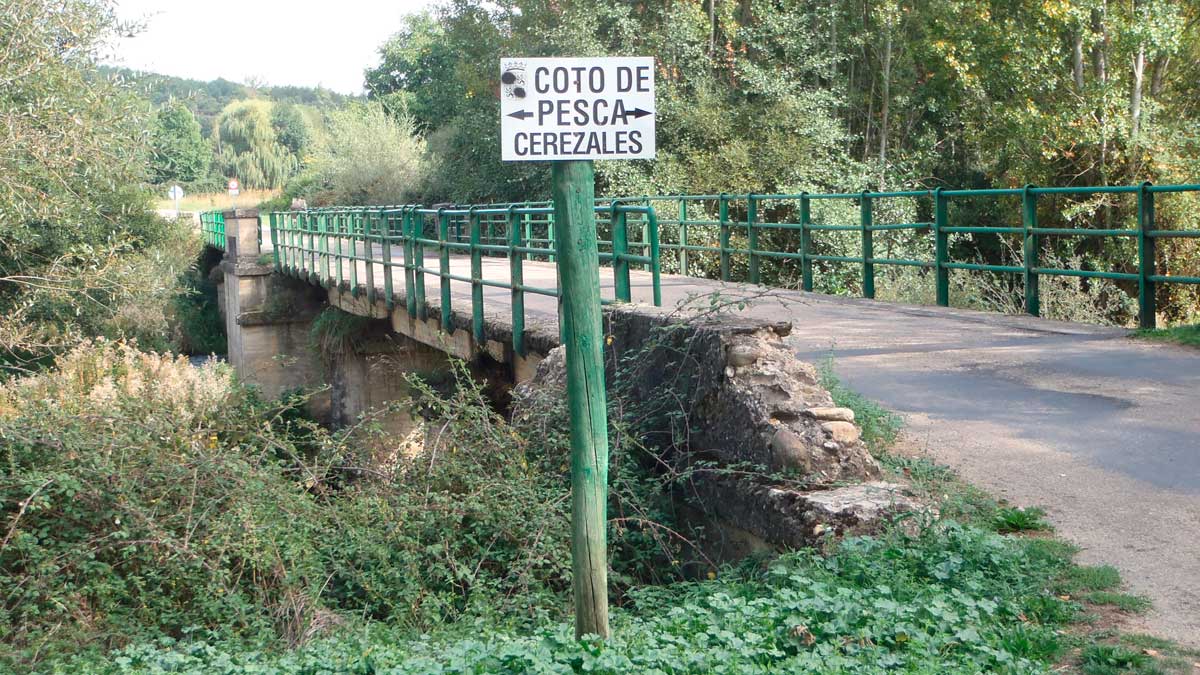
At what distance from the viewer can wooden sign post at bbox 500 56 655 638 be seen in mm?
4020

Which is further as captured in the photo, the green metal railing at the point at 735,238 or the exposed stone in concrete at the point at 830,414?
the green metal railing at the point at 735,238

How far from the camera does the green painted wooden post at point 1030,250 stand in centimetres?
1127

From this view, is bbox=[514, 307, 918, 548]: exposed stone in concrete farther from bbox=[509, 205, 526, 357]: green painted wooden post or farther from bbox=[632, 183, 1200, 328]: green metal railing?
bbox=[632, 183, 1200, 328]: green metal railing

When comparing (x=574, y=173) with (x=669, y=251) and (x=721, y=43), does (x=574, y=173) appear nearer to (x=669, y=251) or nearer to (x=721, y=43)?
(x=669, y=251)

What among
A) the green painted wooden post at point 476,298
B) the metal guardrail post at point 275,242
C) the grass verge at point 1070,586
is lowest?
the grass verge at point 1070,586

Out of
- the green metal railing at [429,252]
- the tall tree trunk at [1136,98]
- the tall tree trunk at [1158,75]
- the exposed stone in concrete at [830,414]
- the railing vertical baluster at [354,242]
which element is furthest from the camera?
the tall tree trunk at [1158,75]

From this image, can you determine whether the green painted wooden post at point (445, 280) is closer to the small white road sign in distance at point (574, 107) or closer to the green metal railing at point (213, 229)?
the small white road sign in distance at point (574, 107)

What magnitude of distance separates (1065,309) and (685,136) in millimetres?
13669

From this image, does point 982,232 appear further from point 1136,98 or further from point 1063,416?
point 1063,416

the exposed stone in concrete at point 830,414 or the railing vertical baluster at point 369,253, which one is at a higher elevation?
the railing vertical baluster at point 369,253

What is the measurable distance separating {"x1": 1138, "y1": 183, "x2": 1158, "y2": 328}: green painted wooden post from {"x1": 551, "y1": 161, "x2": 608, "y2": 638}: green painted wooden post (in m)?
7.10

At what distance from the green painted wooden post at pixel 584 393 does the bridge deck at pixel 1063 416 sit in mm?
1859

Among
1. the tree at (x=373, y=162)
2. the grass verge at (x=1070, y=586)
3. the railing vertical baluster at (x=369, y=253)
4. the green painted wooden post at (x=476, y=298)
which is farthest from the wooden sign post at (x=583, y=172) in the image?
the tree at (x=373, y=162)

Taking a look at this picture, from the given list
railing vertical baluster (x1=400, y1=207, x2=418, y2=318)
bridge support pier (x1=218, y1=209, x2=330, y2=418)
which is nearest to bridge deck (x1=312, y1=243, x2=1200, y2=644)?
railing vertical baluster (x1=400, y1=207, x2=418, y2=318)
